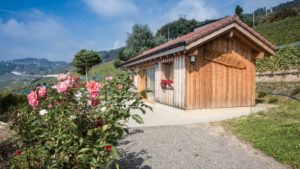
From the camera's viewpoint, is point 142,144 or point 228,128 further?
point 228,128

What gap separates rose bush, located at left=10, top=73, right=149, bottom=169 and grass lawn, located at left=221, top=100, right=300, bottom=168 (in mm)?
3563

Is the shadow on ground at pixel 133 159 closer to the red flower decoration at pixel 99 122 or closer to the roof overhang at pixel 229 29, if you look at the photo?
the red flower decoration at pixel 99 122

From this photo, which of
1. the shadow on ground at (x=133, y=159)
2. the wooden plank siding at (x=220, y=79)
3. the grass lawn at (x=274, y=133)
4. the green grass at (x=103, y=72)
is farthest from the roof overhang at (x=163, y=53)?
the shadow on ground at (x=133, y=159)

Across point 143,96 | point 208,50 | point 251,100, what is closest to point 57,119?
point 143,96

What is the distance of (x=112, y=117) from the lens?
2982 millimetres

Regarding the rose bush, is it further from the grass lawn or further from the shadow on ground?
the grass lawn

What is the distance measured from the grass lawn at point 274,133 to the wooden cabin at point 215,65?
1522 mm

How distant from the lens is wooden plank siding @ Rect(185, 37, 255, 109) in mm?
9438

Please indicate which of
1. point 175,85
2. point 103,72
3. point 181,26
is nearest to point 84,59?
point 103,72

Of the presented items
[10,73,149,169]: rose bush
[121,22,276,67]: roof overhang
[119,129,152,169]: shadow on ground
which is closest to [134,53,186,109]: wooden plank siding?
[121,22,276,67]: roof overhang

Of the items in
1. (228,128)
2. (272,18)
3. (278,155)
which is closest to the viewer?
(278,155)

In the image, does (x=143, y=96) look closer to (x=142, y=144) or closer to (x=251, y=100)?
(x=142, y=144)

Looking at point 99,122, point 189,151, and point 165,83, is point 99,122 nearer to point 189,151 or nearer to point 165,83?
point 189,151

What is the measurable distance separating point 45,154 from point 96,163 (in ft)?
1.79
